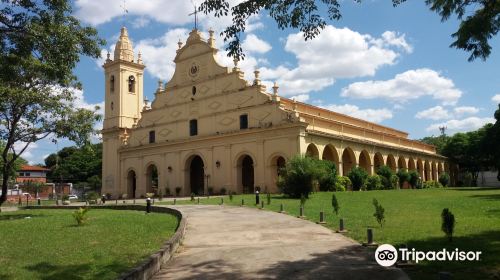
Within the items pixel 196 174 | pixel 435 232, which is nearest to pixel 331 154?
pixel 196 174

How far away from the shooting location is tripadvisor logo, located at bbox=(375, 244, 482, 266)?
8.66m

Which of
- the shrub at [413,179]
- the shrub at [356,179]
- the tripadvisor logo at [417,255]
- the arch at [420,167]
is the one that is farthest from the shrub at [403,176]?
the tripadvisor logo at [417,255]

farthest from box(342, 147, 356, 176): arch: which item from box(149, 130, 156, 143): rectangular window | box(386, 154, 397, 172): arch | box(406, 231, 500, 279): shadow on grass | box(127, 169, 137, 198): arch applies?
box(406, 231, 500, 279): shadow on grass

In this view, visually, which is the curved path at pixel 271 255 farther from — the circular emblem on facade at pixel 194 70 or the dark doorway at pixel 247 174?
the circular emblem on facade at pixel 194 70

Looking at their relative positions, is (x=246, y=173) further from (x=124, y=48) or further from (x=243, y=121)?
(x=124, y=48)

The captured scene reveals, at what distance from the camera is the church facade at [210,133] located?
3722cm

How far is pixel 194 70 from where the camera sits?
4338 cm

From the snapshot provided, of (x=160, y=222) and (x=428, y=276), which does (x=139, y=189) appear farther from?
(x=428, y=276)

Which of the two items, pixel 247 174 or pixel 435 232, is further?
pixel 247 174

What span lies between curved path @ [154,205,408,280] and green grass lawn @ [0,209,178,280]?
90cm

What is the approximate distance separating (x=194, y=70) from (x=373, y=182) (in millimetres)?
19009

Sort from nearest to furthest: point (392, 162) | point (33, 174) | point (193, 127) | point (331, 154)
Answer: point (331, 154) < point (193, 127) < point (392, 162) < point (33, 174)

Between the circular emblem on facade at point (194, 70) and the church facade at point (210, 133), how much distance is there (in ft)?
0.31

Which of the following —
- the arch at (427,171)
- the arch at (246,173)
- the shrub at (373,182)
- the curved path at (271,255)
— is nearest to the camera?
the curved path at (271,255)
